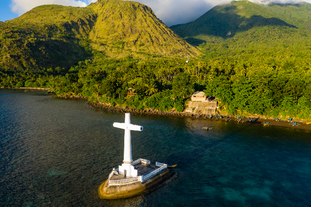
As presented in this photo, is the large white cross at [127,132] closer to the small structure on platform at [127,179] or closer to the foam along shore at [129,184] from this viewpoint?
the small structure on platform at [127,179]

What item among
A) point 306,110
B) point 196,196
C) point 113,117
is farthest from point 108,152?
point 306,110

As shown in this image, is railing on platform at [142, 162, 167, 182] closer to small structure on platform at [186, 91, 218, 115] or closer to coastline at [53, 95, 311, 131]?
coastline at [53, 95, 311, 131]

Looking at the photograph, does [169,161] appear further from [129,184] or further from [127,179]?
[127,179]

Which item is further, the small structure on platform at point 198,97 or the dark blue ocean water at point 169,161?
the small structure on platform at point 198,97

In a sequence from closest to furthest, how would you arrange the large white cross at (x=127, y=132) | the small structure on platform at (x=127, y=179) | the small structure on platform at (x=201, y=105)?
1. the large white cross at (x=127, y=132)
2. the small structure on platform at (x=127, y=179)
3. the small structure on platform at (x=201, y=105)

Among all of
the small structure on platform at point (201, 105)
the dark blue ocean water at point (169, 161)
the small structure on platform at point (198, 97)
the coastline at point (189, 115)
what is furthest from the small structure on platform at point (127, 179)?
the small structure on platform at point (198, 97)
